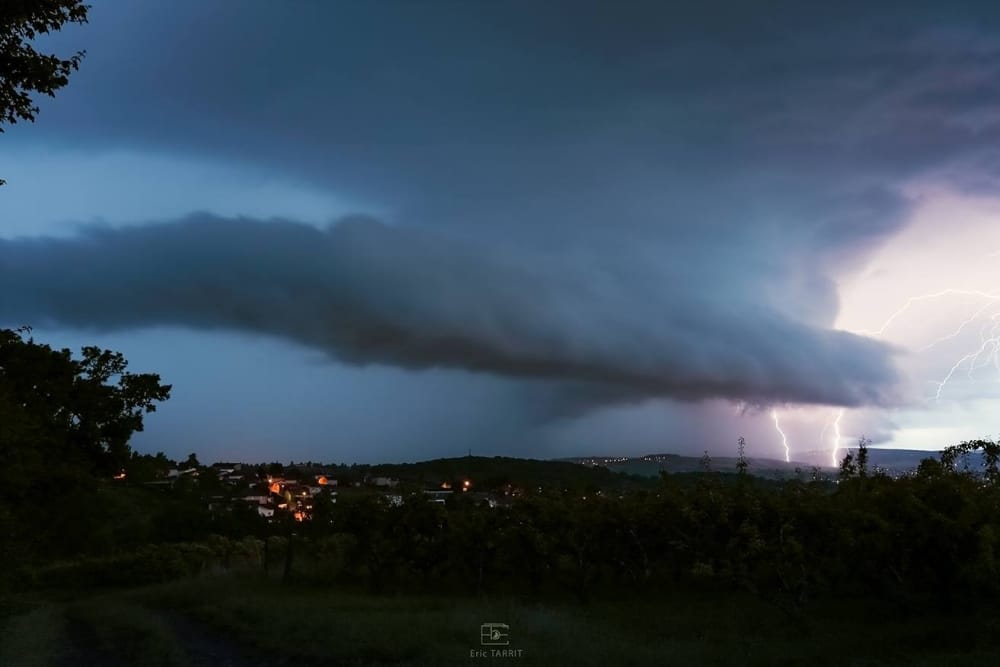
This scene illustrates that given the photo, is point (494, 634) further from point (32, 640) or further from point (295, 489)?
point (295, 489)

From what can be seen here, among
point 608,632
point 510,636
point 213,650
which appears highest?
point 510,636

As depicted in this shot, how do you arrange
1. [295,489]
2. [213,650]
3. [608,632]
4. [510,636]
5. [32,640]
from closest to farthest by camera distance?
[510,636] → [213,650] → [608,632] → [32,640] → [295,489]

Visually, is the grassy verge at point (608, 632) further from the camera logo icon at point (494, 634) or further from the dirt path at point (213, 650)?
the dirt path at point (213, 650)

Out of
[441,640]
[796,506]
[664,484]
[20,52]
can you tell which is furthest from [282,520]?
[20,52]

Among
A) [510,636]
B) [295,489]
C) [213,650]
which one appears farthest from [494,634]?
[295,489]

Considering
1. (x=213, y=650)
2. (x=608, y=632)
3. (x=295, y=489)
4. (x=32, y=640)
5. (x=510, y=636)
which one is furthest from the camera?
(x=295, y=489)

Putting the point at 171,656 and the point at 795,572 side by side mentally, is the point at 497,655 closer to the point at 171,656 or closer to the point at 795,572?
the point at 171,656

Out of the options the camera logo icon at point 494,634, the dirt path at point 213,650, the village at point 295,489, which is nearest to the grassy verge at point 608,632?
the camera logo icon at point 494,634
